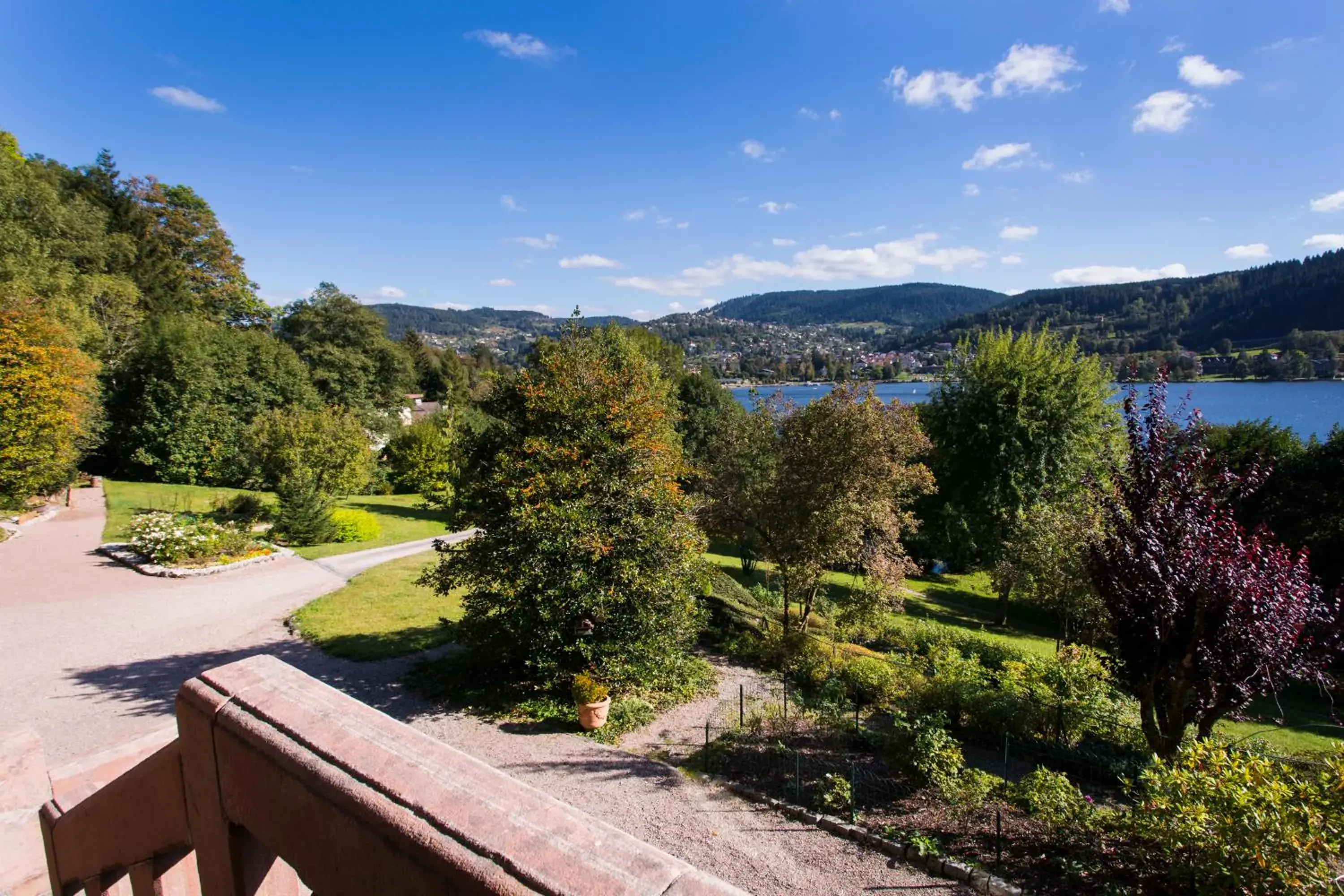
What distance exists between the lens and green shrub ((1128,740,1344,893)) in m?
5.00

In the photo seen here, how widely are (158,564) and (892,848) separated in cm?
1986

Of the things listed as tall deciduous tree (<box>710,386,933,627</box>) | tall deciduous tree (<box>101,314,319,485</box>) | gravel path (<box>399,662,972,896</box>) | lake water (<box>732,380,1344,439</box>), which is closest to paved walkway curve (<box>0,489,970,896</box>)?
gravel path (<box>399,662,972,896</box>)

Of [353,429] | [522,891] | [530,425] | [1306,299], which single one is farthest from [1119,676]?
[1306,299]

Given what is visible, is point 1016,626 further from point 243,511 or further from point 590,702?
point 243,511

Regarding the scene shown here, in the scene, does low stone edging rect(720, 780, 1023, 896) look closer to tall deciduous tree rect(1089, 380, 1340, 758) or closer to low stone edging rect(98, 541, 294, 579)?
tall deciduous tree rect(1089, 380, 1340, 758)

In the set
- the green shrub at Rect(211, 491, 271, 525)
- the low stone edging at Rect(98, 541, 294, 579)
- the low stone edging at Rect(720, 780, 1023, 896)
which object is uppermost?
the green shrub at Rect(211, 491, 271, 525)

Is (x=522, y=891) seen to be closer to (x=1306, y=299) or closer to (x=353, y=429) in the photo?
(x=353, y=429)

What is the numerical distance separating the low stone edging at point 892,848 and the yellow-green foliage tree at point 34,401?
25005 mm

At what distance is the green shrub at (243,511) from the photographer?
23.5 meters

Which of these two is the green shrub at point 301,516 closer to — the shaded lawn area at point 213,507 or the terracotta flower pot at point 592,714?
the shaded lawn area at point 213,507

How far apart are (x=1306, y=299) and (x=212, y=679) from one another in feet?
399

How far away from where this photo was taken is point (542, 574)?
34.7 feet

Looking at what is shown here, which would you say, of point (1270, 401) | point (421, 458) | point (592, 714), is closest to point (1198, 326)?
point (1270, 401)

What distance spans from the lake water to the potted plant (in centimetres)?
1503
